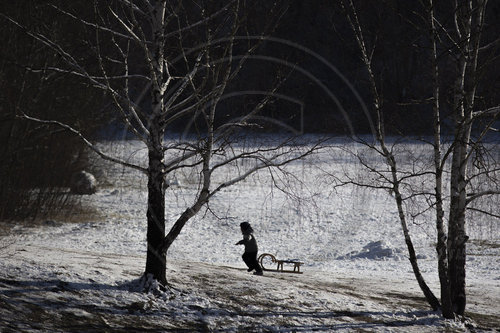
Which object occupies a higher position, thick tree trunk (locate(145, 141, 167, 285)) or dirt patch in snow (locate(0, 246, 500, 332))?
thick tree trunk (locate(145, 141, 167, 285))

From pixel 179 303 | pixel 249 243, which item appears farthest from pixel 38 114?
pixel 179 303

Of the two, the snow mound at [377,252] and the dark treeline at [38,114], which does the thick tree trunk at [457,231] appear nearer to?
the snow mound at [377,252]

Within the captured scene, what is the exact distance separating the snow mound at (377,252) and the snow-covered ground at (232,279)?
1.6 inches

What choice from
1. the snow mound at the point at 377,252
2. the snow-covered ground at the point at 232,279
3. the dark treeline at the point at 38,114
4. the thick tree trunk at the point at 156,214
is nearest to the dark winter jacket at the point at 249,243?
the snow-covered ground at the point at 232,279

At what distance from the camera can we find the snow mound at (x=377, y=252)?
18891mm

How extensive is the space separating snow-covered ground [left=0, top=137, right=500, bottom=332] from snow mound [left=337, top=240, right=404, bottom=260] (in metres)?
0.04

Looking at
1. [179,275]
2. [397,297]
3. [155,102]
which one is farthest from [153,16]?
[397,297]

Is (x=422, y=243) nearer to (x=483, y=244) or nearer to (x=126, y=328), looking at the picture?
(x=483, y=244)

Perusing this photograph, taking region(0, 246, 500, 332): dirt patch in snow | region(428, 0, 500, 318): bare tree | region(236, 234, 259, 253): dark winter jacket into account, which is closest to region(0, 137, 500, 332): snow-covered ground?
region(0, 246, 500, 332): dirt patch in snow

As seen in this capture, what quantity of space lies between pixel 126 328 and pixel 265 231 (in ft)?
46.9

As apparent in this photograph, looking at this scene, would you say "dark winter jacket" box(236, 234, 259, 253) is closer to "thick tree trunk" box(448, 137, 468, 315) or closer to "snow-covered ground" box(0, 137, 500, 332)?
"snow-covered ground" box(0, 137, 500, 332)

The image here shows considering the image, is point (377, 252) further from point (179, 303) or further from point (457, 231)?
point (179, 303)

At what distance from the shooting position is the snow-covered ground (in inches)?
348

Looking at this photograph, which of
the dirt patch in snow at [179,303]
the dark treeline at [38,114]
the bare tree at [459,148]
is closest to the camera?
the dirt patch in snow at [179,303]
